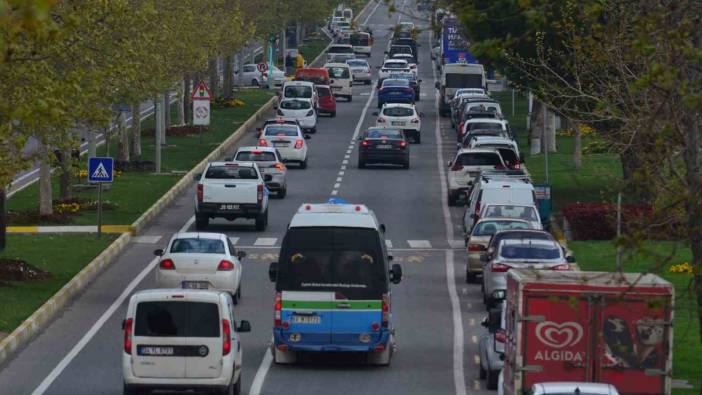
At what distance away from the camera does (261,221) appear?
43406 millimetres

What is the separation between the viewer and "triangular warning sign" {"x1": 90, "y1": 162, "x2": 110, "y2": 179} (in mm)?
39312

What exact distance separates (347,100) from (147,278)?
57225 millimetres

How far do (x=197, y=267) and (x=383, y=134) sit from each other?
1127 inches

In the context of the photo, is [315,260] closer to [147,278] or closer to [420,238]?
[147,278]

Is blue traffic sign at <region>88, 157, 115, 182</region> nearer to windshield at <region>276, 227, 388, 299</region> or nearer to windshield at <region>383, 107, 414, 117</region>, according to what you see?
windshield at <region>276, 227, 388, 299</region>

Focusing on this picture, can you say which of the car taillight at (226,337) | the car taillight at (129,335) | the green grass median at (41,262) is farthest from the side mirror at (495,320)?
the green grass median at (41,262)

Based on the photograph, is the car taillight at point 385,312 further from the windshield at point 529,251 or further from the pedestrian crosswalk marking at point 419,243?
the pedestrian crosswalk marking at point 419,243

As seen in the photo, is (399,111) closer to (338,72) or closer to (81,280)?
(338,72)

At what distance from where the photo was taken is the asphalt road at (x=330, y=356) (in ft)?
80.7

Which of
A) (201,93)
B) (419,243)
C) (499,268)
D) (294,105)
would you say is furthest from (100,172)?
(294,105)

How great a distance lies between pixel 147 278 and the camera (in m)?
35.6

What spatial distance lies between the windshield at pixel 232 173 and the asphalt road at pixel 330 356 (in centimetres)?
151

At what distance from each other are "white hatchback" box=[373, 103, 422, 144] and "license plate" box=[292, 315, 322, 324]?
43.1 metres

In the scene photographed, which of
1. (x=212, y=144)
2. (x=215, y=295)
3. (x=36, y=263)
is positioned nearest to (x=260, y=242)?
(x=36, y=263)
